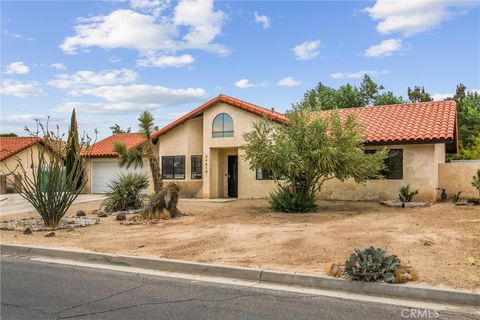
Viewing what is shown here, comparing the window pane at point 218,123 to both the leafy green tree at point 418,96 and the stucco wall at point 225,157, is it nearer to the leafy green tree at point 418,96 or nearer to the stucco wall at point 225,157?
the stucco wall at point 225,157

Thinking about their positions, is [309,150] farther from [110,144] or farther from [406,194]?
[110,144]

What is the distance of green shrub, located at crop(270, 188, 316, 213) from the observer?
15406mm

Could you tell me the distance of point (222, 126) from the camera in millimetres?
22125

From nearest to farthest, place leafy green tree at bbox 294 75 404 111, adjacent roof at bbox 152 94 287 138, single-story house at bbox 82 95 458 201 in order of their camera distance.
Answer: single-story house at bbox 82 95 458 201 < adjacent roof at bbox 152 94 287 138 < leafy green tree at bbox 294 75 404 111

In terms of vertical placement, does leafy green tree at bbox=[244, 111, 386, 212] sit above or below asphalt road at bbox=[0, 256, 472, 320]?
above

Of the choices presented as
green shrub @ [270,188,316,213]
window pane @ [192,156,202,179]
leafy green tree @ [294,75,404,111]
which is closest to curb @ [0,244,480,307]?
green shrub @ [270,188,316,213]

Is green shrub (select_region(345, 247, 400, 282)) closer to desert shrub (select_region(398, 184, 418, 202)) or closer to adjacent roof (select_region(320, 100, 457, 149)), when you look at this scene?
adjacent roof (select_region(320, 100, 457, 149))

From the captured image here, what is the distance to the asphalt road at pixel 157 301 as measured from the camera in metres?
5.51

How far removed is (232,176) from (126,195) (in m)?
7.19

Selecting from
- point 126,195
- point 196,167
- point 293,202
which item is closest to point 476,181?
point 293,202

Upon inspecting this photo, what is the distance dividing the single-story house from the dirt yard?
10.4ft

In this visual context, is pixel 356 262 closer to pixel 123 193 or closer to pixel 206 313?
pixel 206 313

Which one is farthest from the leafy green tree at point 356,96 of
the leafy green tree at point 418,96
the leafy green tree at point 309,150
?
the leafy green tree at point 309,150

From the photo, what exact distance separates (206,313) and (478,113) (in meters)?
37.2
